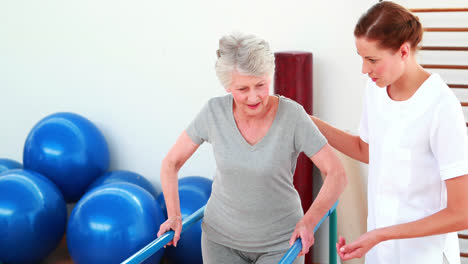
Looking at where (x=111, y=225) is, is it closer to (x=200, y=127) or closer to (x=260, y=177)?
(x=200, y=127)

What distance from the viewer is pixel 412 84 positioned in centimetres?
162

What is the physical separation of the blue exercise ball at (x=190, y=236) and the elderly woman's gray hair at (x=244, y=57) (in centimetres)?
161

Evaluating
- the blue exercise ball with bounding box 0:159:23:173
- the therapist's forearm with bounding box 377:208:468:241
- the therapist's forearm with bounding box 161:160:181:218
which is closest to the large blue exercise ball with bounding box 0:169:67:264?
the blue exercise ball with bounding box 0:159:23:173

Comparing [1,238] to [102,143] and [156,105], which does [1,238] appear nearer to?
[102,143]

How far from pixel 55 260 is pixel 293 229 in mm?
2293

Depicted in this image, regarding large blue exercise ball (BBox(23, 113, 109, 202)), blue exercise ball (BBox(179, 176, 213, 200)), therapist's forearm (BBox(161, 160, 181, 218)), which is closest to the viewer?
therapist's forearm (BBox(161, 160, 181, 218))

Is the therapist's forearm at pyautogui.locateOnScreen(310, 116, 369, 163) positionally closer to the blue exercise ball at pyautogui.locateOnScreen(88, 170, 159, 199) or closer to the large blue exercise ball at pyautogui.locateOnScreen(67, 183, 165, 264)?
the large blue exercise ball at pyautogui.locateOnScreen(67, 183, 165, 264)

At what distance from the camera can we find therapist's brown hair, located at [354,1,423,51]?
1579mm

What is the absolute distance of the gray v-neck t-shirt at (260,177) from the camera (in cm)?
178

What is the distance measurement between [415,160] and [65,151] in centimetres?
245

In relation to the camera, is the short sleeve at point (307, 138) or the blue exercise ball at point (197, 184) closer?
the short sleeve at point (307, 138)

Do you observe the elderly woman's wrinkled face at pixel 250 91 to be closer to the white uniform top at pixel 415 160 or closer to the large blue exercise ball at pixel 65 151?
the white uniform top at pixel 415 160

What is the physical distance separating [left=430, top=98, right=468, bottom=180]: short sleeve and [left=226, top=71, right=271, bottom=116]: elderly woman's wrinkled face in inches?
20.0

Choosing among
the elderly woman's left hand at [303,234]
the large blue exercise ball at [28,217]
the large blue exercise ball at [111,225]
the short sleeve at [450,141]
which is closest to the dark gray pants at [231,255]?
the elderly woman's left hand at [303,234]
